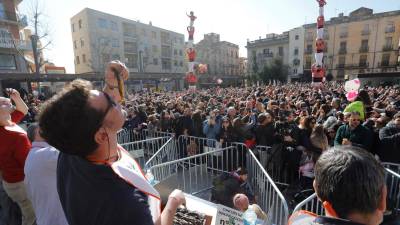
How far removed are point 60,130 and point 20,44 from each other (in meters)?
31.5

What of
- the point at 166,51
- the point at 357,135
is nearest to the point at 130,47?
the point at 166,51

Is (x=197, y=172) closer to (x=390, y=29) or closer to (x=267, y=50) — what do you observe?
(x=390, y=29)

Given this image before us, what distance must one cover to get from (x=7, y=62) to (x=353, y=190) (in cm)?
3222

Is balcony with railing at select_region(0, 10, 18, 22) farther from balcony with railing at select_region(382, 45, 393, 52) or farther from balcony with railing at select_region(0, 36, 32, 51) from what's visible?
balcony with railing at select_region(382, 45, 393, 52)

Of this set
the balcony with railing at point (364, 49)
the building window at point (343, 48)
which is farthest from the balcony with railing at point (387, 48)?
the building window at point (343, 48)

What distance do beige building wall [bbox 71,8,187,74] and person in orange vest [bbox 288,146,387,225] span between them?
40.6 m

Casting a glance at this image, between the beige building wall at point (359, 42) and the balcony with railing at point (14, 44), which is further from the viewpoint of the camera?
the beige building wall at point (359, 42)

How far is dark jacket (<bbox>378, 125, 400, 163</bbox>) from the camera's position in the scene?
4059 millimetres

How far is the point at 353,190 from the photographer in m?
1.07

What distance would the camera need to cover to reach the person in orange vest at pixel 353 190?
107 centimetres

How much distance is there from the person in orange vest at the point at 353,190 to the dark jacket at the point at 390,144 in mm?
3815

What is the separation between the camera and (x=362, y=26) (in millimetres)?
41562

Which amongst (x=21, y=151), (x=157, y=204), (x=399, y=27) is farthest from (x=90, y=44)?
(x=399, y=27)

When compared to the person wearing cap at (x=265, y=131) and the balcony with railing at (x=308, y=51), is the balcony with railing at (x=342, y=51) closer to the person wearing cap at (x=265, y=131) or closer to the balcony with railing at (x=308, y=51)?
the balcony with railing at (x=308, y=51)
